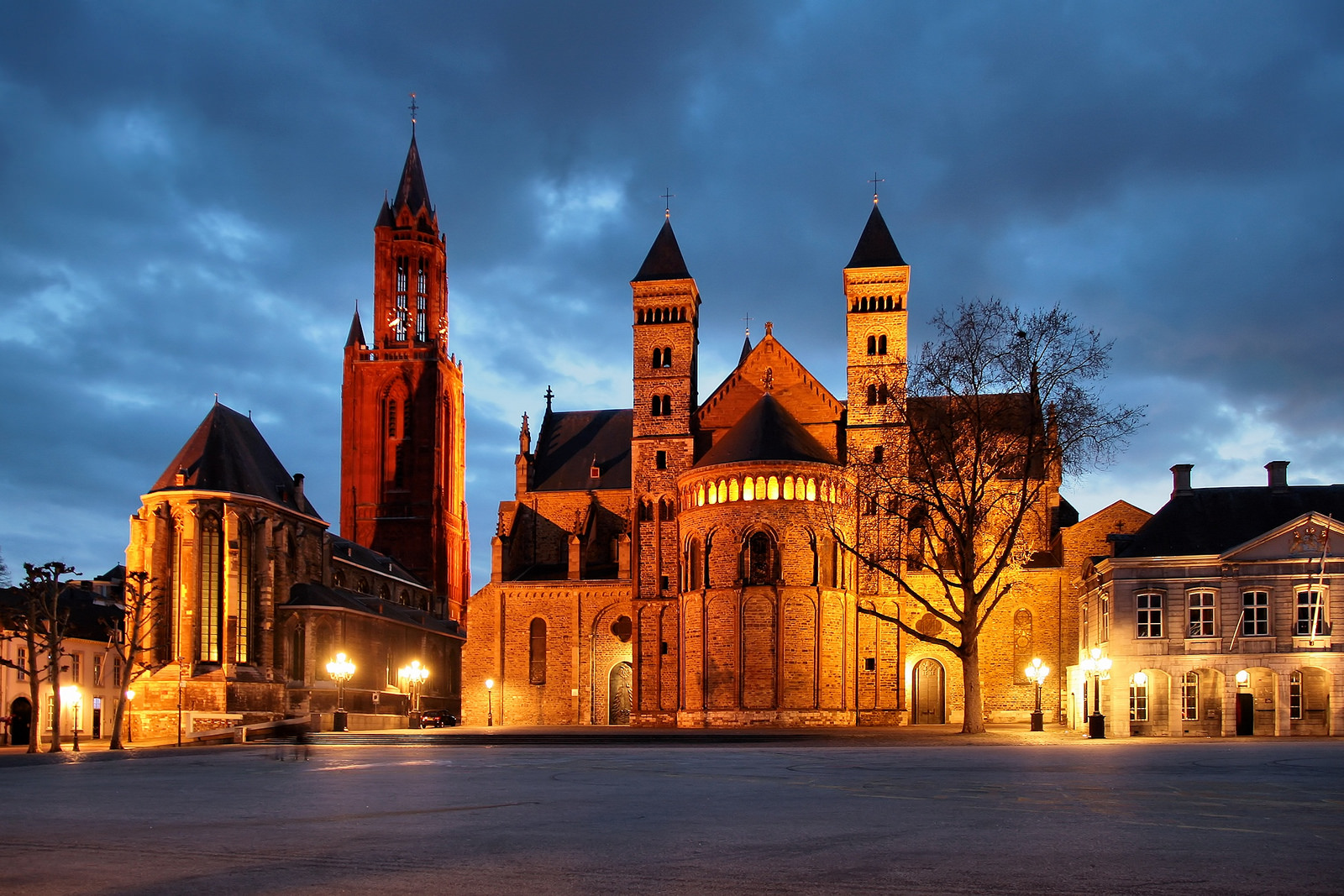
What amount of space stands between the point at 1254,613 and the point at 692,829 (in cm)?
3867

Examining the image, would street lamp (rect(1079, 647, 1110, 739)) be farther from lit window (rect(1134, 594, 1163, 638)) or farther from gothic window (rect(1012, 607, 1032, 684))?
gothic window (rect(1012, 607, 1032, 684))

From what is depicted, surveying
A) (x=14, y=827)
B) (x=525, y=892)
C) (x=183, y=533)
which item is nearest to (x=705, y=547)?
(x=183, y=533)

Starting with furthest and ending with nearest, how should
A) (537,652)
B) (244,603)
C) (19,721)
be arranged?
(537,652), (244,603), (19,721)

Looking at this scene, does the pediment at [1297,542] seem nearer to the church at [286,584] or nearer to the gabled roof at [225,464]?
the church at [286,584]

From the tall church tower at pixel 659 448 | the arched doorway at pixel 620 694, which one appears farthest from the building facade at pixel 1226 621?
the arched doorway at pixel 620 694

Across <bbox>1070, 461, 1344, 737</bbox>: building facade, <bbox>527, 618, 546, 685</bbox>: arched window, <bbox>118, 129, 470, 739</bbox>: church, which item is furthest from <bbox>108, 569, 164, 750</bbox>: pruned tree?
<bbox>1070, 461, 1344, 737</bbox>: building facade

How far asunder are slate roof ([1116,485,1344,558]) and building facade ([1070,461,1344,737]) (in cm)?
4

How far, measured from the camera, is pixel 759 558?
54812 mm

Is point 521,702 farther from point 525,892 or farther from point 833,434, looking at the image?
point 525,892

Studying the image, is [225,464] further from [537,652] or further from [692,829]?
[692,829]

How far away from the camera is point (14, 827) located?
12.8 meters

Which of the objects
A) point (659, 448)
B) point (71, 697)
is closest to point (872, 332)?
point (659, 448)

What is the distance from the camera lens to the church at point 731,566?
54.5 m

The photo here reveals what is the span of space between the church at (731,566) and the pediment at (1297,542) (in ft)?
26.1
